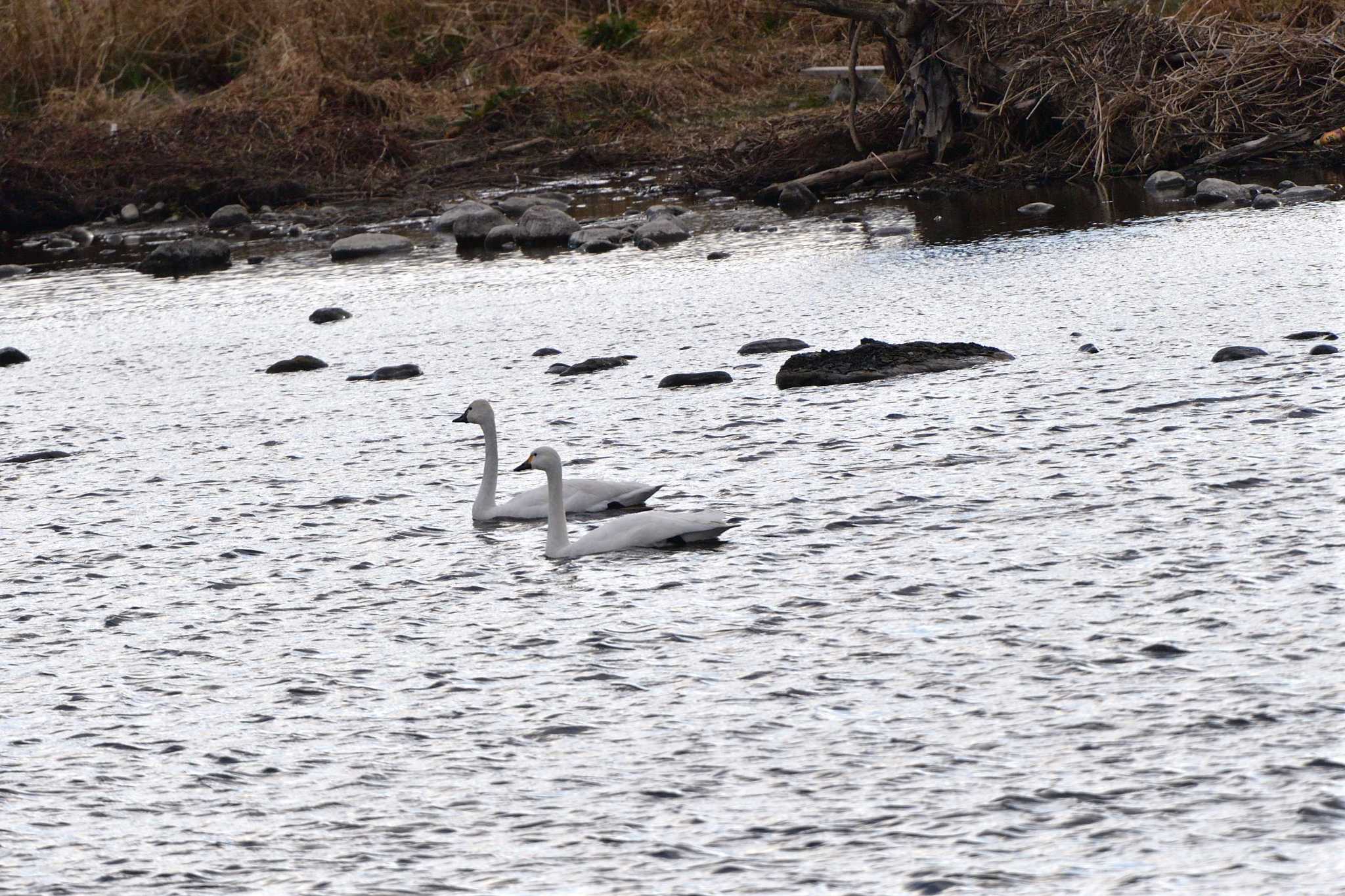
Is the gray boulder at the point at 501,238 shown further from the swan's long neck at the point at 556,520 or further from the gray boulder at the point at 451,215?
the swan's long neck at the point at 556,520

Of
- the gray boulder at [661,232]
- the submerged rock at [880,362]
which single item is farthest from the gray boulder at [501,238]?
the submerged rock at [880,362]

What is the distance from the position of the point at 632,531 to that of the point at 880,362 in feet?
9.95

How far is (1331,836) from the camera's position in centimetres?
370

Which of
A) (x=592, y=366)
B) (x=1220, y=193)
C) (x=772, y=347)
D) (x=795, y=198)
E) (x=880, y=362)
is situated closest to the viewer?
(x=880, y=362)

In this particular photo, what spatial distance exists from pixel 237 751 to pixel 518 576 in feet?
5.70

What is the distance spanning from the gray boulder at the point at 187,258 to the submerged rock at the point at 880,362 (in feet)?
31.0

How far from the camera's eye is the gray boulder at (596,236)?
16.3 m

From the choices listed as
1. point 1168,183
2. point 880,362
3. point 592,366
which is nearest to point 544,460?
point 880,362

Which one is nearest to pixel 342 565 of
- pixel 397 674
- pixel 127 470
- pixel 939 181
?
pixel 397 674

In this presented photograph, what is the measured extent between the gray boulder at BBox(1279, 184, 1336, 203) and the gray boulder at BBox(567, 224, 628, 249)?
219 inches

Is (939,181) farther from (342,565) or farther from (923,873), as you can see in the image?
(923,873)

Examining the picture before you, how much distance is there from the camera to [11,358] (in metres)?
12.7

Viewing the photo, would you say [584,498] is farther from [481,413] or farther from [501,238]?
[501,238]

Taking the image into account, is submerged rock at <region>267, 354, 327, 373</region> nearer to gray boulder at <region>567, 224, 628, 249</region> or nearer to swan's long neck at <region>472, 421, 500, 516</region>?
swan's long neck at <region>472, 421, 500, 516</region>
